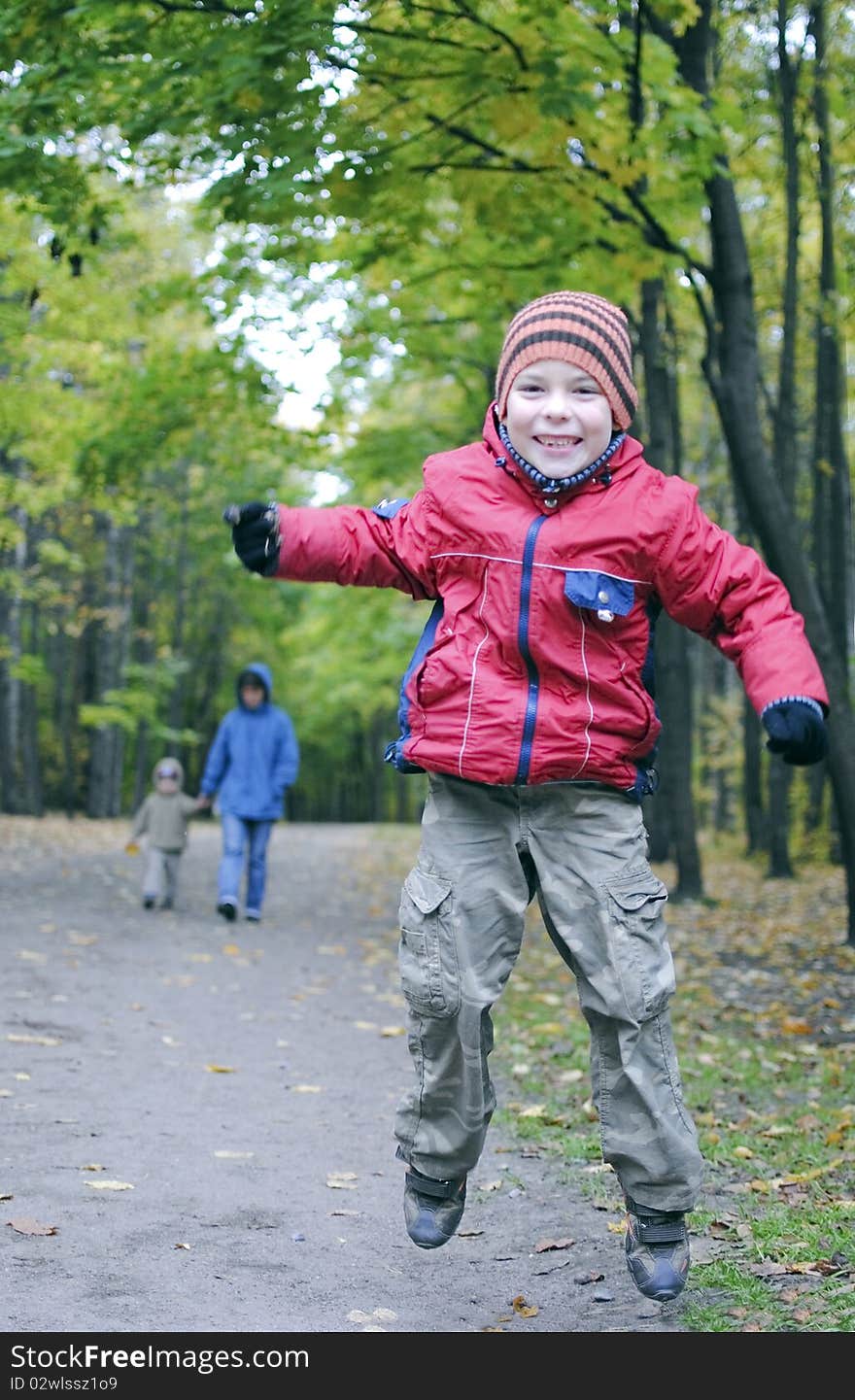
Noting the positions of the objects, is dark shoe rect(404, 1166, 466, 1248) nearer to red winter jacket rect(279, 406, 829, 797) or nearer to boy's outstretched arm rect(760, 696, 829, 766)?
red winter jacket rect(279, 406, 829, 797)

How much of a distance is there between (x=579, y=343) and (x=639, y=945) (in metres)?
1.52

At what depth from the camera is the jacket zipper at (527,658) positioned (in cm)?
356

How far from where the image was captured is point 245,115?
752 centimetres

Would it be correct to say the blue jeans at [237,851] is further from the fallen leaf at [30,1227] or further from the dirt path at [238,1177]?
the fallen leaf at [30,1227]

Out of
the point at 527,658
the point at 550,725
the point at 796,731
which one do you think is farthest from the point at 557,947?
the point at 796,731

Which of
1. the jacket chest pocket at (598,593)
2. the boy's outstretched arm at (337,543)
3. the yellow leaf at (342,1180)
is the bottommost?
the yellow leaf at (342,1180)

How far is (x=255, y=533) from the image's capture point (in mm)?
3688

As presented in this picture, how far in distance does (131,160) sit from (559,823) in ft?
19.9

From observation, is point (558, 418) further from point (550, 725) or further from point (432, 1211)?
point (432, 1211)

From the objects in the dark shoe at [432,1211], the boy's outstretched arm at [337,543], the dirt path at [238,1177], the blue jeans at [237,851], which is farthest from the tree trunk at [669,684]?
the dark shoe at [432,1211]

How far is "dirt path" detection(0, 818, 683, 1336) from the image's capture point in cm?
372

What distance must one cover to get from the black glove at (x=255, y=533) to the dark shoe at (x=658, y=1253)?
1801 millimetres
